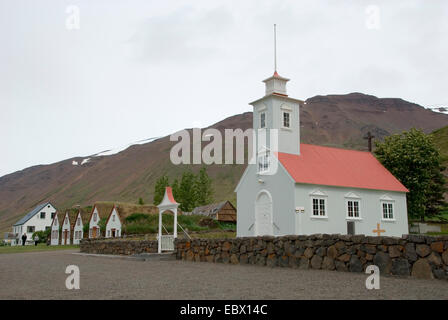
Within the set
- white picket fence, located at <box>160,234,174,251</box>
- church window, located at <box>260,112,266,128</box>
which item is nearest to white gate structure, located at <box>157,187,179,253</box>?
white picket fence, located at <box>160,234,174,251</box>

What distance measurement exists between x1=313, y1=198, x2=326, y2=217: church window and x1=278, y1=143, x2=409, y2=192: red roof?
3.64ft

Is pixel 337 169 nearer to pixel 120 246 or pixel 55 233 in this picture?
pixel 120 246

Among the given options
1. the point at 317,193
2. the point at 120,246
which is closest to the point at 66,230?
the point at 120,246

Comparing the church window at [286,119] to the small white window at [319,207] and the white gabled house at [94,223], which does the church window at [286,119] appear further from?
the white gabled house at [94,223]

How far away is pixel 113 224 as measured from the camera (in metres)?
48.5

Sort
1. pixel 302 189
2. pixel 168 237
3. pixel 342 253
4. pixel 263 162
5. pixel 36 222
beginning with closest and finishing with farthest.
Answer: pixel 342 253, pixel 168 237, pixel 302 189, pixel 263 162, pixel 36 222

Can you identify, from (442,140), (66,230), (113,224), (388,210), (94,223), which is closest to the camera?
(388,210)

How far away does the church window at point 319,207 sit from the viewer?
26.7 m

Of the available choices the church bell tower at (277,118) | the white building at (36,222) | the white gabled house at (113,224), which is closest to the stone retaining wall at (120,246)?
the church bell tower at (277,118)

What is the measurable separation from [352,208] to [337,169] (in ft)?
9.91

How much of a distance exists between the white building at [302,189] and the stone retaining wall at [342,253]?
9119mm

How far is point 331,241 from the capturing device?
1312cm

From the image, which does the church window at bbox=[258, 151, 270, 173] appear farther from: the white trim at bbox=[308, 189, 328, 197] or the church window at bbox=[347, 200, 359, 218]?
the church window at bbox=[347, 200, 359, 218]
